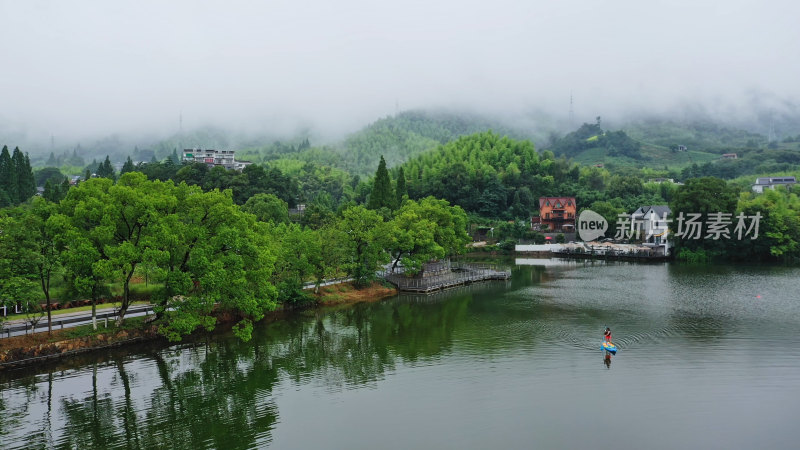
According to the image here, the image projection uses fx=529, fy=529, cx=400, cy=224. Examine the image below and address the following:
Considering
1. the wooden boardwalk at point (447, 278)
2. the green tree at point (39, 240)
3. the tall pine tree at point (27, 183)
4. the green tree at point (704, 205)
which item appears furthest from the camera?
the tall pine tree at point (27, 183)

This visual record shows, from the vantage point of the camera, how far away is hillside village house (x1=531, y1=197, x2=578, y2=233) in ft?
262

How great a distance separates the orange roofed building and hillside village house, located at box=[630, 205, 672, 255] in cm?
901

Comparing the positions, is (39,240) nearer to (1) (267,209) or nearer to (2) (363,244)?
(2) (363,244)

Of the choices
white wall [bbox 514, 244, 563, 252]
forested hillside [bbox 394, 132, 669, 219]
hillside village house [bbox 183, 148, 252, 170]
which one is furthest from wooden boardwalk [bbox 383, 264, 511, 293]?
hillside village house [bbox 183, 148, 252, 170]

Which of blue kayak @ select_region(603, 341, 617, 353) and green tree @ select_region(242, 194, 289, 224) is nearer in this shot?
blue kayak @ select_region(603, 341, 617, 353)

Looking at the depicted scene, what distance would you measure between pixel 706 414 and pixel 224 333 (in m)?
21.5

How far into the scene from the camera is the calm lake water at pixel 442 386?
1594 cm

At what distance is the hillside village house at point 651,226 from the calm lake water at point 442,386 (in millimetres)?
37903

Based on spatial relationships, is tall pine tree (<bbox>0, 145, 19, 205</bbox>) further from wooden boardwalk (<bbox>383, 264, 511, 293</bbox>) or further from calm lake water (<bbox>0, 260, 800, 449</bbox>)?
calm lake water (<bbox>0, 260, 800, 449</bbox>)

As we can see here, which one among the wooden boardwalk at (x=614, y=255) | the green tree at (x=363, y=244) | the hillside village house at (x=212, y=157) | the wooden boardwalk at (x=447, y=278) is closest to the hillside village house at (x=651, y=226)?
the wooden boardwalk at (x=614, y=255)

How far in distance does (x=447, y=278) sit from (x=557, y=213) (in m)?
41.8

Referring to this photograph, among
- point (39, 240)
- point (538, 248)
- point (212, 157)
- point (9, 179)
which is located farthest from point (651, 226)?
point (212, 157)

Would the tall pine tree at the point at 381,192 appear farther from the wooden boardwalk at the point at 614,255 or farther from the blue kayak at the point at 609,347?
the blue kayak at the point at 609,347

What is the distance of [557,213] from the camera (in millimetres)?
80812
